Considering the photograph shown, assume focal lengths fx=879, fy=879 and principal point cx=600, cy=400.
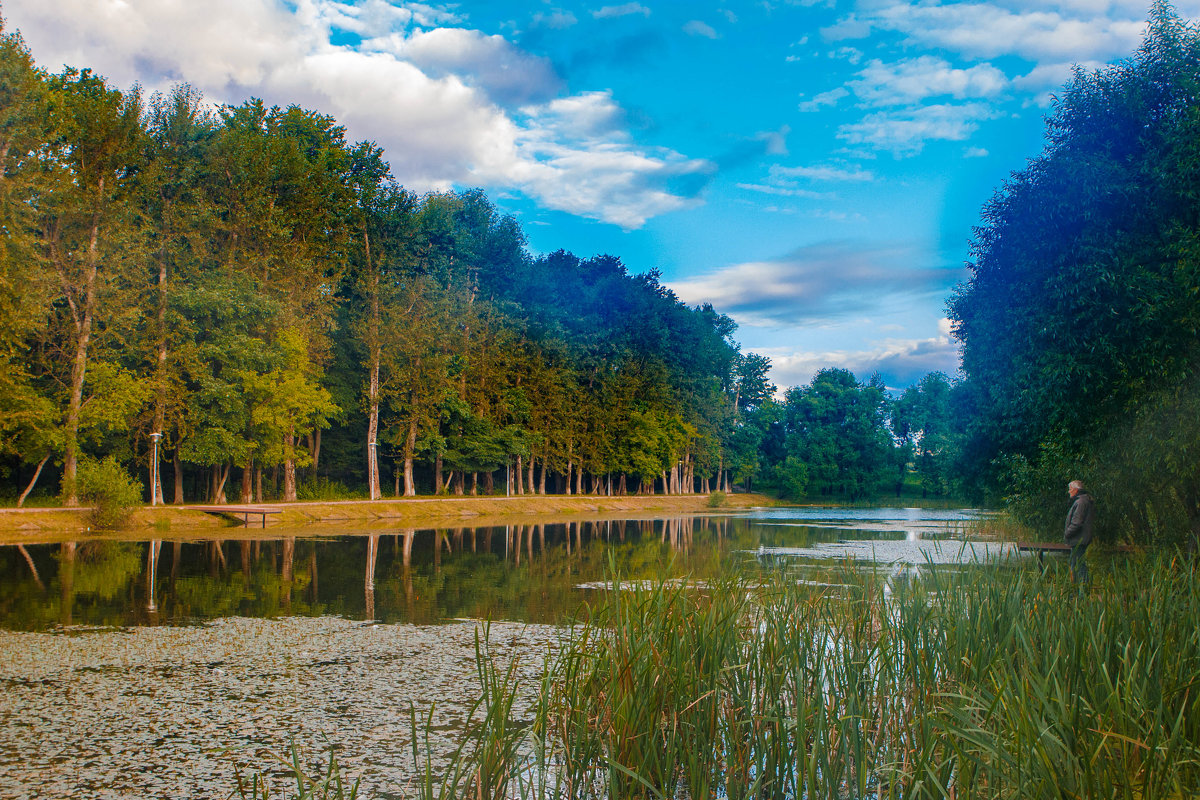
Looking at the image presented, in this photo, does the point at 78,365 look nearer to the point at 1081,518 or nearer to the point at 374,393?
the point at 374,393

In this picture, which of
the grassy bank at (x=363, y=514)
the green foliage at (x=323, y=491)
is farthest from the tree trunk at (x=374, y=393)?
the grassy bank at (x=363, y=514)

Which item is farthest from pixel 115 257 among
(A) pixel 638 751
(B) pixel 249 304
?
(A) pixel 638 751

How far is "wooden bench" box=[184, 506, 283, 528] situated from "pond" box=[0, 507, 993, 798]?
8372 mm

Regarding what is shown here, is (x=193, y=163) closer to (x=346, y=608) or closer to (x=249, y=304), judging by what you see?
(x=249, y=304)

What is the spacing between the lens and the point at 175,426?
35250mm

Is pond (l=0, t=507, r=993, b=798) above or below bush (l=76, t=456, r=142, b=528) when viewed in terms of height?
below

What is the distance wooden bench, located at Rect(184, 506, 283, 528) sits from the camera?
3020 centimetres

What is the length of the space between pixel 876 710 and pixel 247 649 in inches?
275

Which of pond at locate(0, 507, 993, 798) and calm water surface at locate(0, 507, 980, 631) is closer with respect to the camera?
pond at locate(0, 507, 993, 798)

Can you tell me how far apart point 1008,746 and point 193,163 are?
3990 centimetres

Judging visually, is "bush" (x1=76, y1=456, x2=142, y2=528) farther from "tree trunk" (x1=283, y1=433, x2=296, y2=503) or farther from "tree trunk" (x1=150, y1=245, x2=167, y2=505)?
"tree trunk" (x1=283, y1=433, x2=296, y2=503)

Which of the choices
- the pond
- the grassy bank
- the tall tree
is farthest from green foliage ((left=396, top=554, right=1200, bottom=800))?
the tall tree

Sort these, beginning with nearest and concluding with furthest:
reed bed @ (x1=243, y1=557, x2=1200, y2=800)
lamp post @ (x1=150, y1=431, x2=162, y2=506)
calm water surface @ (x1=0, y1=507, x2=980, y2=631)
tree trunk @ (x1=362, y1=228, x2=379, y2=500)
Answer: reed bed @ (x1=243, y1=557, x2=1200, y2=800)
calm water surface @ (x1=0, y1=507, x2=980, y2=631)
lamp post @ (x1=150, y1=431, x2=162, y2=506)
tree trunk @ (x1=362, y1=228, x2=379, y2=500)

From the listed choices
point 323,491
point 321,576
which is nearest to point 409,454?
point 323,491
